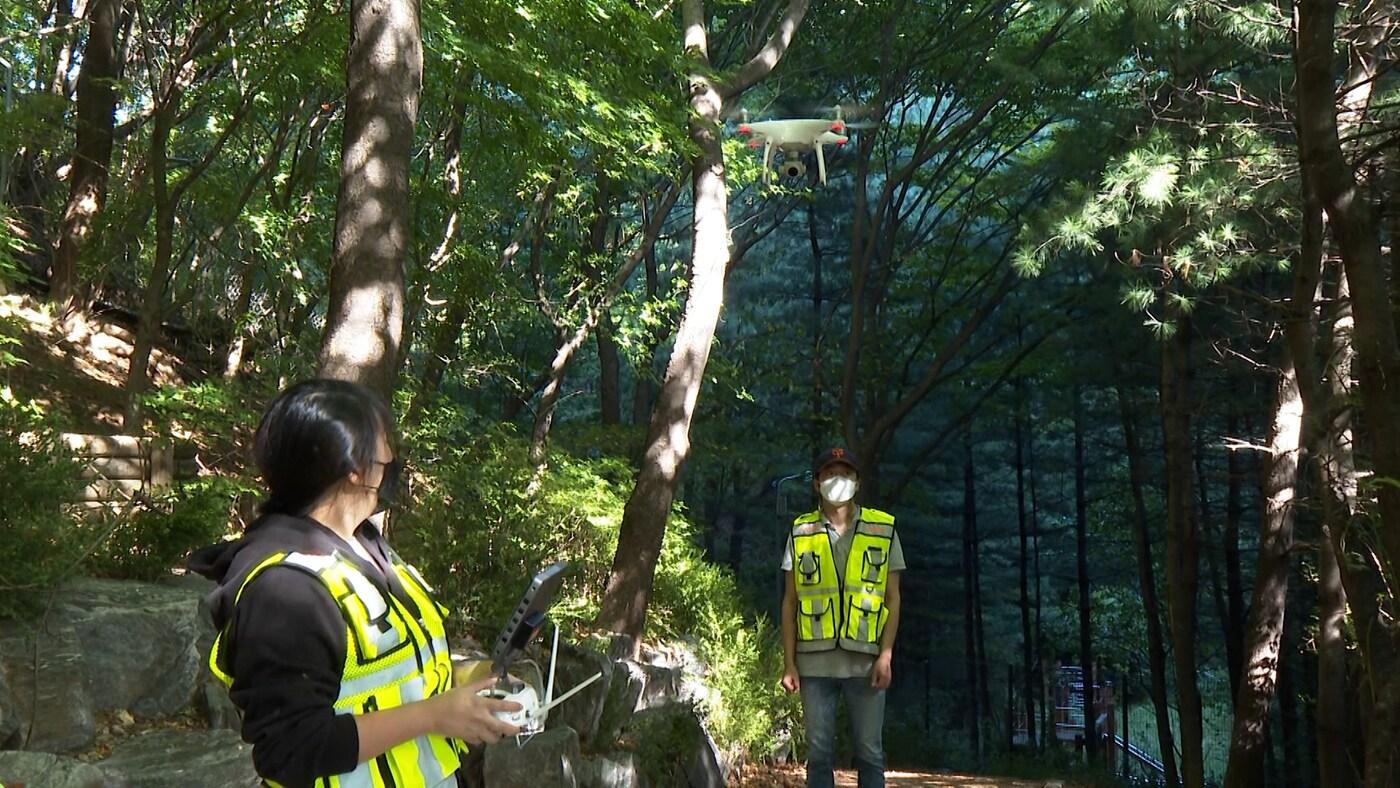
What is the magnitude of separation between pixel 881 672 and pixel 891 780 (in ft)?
22.9

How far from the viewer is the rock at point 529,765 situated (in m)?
6.09

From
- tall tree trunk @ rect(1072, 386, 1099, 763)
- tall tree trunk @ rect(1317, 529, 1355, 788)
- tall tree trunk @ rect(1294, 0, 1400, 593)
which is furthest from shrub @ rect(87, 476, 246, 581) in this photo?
tall tree trunk @ rect(1072, 386, 1099, 763)

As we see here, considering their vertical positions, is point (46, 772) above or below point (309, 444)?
below

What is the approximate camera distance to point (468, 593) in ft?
29.8

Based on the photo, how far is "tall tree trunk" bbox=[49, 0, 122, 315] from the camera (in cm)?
1121

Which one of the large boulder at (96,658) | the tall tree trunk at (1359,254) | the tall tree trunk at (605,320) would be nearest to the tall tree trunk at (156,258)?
the large boulder at (96,658)

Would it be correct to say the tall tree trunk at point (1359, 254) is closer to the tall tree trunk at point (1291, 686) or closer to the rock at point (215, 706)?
the rock at point (215, 706)

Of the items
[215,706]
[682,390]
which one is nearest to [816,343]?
[682,390]

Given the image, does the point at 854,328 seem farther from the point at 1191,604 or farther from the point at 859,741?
the point at 859,741

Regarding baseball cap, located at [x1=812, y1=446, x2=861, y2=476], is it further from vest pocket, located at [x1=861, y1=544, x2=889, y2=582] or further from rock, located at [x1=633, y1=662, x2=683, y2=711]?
rock, located at [x1=633, y1=662, x2=683, y2=711]

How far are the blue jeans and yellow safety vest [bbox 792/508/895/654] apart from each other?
0.56 feet

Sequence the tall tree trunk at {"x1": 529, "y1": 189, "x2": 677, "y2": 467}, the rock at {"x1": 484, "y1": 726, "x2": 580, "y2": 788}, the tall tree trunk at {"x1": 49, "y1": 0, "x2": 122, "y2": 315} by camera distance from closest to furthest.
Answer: the rock at {"x1": 484, "y1": 726, "x2": 580, "y2": 788} → the tall tree trunk at {"x1": 49, "y1": 0, "x2": 122, "y2": 315} → the tall tree trunk at {"x1": 529, "y1": 189, "x2": 677, "y2": 467}

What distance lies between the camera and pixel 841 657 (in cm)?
493

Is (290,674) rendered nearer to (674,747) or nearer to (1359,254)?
(1359,254)
